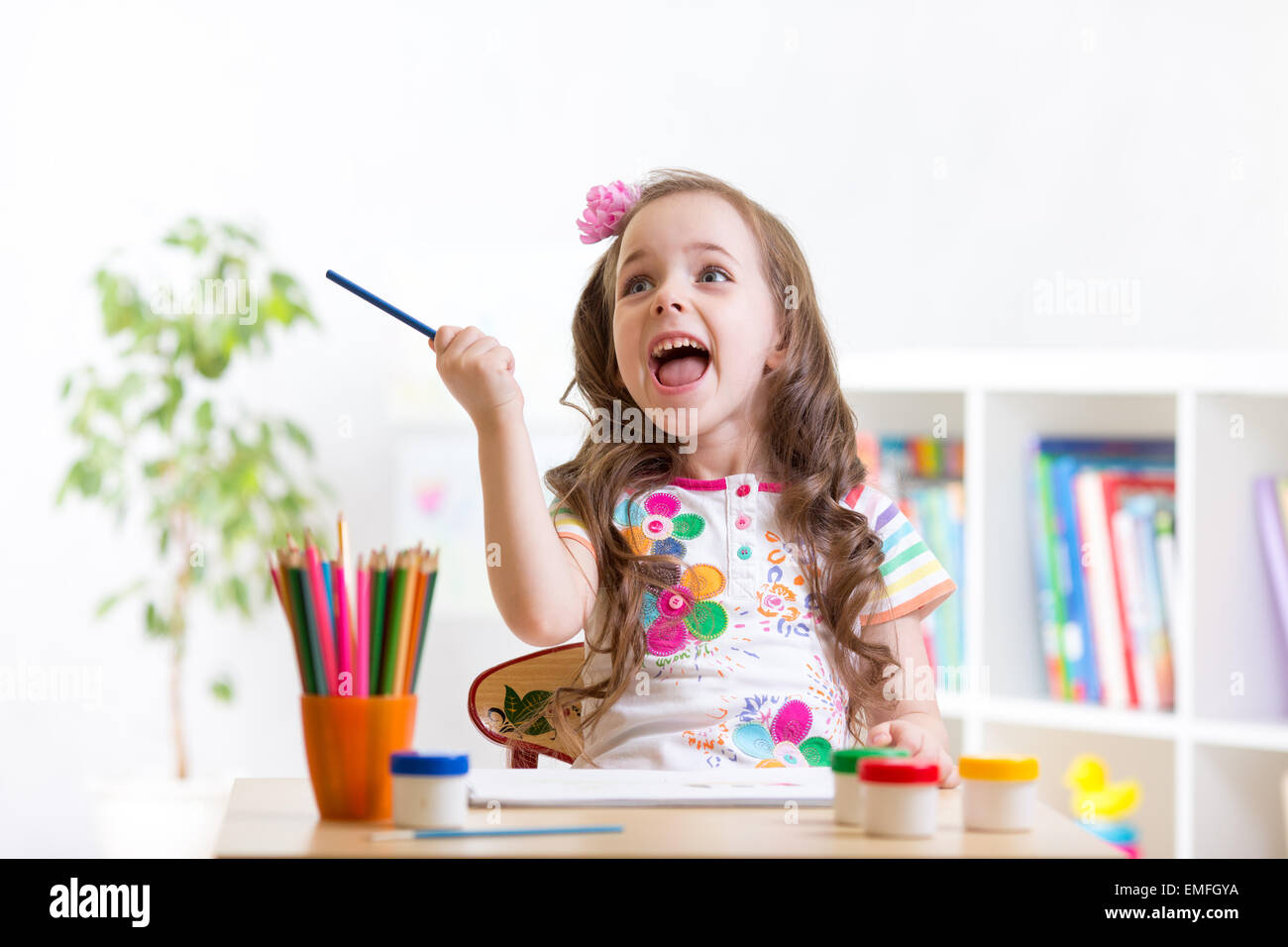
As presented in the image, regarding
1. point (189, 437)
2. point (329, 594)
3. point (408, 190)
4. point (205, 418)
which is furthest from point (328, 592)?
point (408, 190)

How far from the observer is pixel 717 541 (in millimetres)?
1172

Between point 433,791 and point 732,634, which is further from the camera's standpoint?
point 732,634

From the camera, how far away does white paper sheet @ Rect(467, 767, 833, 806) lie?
0.71 meters

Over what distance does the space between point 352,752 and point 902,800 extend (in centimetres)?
28

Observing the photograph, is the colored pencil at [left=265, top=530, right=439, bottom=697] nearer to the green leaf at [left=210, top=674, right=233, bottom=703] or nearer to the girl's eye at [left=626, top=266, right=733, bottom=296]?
the girl's eye at [left=626, top=266, right=733, bottom=296]

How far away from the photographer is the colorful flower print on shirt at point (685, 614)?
1.12 metres

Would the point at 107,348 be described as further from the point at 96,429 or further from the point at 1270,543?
the point at 1270,543

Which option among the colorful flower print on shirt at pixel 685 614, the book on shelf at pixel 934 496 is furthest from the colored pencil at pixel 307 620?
the book on shelf at pixel 934 496

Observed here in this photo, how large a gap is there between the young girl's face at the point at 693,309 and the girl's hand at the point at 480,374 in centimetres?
24

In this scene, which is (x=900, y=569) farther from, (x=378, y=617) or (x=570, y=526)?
(x=378, y=617)
